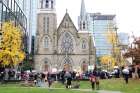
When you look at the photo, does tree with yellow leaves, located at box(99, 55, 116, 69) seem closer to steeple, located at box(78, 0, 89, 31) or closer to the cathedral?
the cathedral

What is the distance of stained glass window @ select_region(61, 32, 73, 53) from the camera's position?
142 meters

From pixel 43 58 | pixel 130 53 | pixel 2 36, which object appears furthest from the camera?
pixel 43 58

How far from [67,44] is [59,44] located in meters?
2.34

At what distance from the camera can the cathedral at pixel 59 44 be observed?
13988cm

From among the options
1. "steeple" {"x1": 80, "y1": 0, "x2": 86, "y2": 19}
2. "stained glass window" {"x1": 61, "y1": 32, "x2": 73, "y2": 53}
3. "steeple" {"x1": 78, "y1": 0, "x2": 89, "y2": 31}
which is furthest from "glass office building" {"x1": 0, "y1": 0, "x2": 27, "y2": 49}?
"steeple" {"x1": 80, "y1": 0, "x2": 86, "y2": 19}

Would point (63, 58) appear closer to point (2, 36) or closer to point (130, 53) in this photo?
point (2, 36)

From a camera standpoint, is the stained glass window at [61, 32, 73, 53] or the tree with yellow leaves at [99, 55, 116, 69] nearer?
the tree with yellow leaves at [99, 55, 116, 69]

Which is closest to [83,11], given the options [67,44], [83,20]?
[83,20]

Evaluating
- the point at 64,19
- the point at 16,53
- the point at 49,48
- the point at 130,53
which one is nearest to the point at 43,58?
the point at 49,48

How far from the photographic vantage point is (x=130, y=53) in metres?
62.8

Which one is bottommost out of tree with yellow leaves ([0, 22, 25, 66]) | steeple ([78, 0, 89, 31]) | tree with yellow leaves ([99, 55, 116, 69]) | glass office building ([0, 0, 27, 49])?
tree with yellow leaves ([99, 55, 116, 69])

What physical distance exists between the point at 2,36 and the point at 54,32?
68.8 meters

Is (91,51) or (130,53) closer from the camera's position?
(130,53)

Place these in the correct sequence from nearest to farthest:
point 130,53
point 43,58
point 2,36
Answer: point 130,53 < point 2,36 < point 43,58
